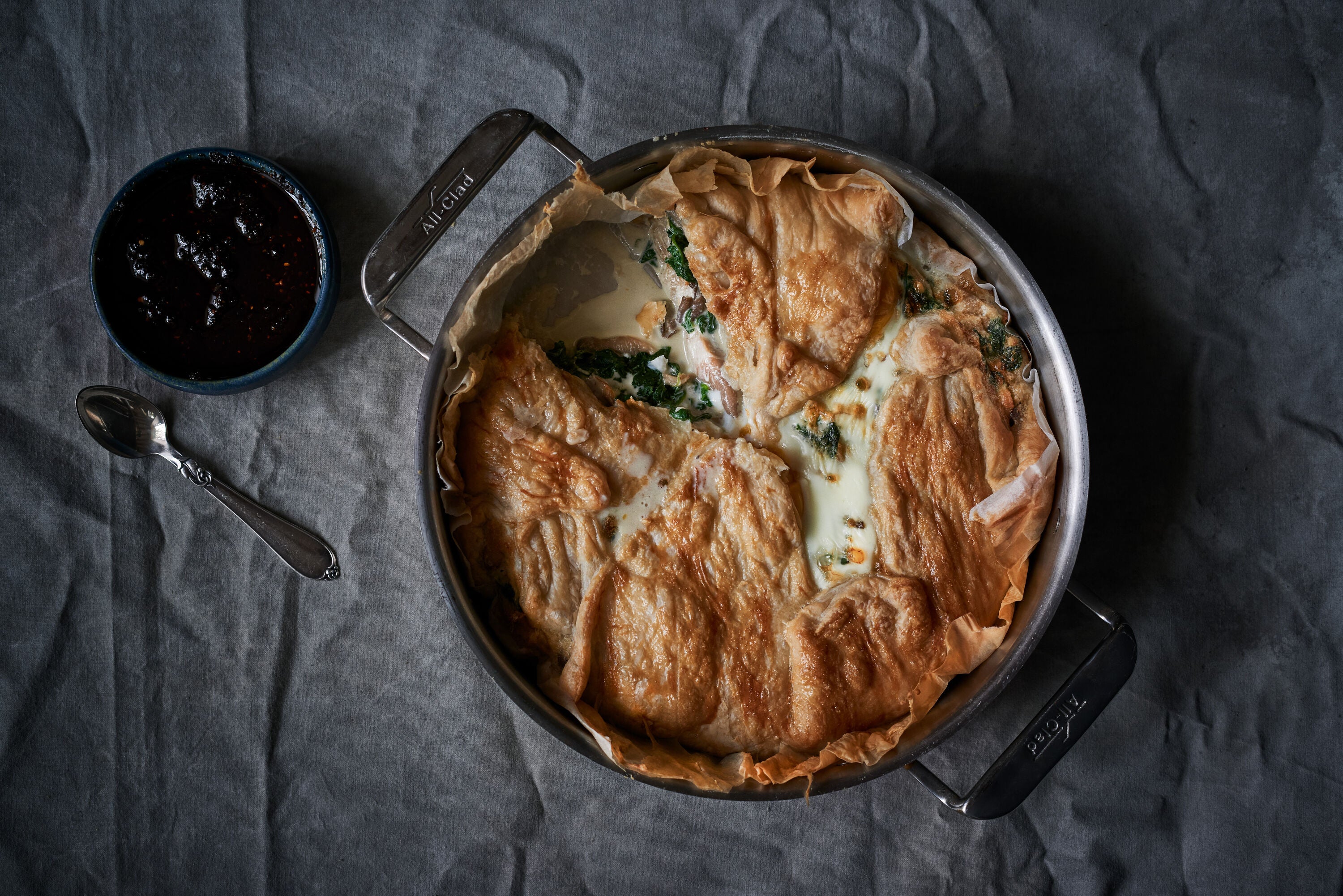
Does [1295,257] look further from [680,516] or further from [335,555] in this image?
[335,555]

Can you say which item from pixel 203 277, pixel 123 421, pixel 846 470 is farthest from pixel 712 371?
pixel 123 421

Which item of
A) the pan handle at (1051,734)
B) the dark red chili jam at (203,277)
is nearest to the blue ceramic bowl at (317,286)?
the dark red chili jam at (203,277)

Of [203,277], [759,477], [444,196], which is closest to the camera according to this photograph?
[444,196]

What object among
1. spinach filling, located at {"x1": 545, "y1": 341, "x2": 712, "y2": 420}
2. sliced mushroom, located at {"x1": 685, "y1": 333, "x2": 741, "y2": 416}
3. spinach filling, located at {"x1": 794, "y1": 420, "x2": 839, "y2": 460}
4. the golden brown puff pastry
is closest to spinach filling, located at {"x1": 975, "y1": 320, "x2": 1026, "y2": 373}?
the golden brown puff pastry

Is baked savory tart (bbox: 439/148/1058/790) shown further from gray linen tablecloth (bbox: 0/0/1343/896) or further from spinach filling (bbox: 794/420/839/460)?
gray linen tablecloth (bbox: 0/0/1343/896)

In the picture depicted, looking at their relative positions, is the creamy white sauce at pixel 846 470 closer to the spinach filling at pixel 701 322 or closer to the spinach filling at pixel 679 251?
the spinach filling at pixel 701 322

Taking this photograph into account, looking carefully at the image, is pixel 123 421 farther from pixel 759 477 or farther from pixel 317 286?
pixel 759 477
